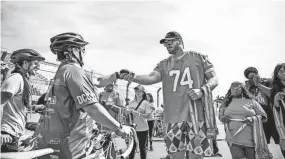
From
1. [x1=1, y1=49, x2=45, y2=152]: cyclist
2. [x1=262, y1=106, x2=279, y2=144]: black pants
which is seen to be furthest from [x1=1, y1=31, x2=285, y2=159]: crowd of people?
[x1=262, y1=106, x2=279, y2=144]: black pants

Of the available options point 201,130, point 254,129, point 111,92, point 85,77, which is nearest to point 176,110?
point 201,130

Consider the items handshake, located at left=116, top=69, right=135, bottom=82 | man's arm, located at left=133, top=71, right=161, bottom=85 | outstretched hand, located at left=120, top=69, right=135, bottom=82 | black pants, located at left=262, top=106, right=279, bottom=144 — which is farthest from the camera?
black pants, located at left=262, top=106, right=279, bottom=144

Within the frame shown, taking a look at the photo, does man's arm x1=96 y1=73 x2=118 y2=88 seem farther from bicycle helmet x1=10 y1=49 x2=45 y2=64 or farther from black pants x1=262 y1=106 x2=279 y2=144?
black pants x1=262 y1=106 x2=279 y2=144

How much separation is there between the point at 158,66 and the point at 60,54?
70.3 inches

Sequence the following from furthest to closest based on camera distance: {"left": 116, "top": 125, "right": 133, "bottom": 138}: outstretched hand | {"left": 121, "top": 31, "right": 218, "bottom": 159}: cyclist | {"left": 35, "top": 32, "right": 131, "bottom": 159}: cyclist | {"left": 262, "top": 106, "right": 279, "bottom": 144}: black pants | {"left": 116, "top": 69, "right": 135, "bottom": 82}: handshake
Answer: {"left": 262, "top": 106, "right": 279, "bottom": 144}: black pants → {"left": 121, "top": 31, "right": 218, "bottom": 159}: cyclist → {"left": 116, "top": 69, "right": 135, "bottom": 82}: handshake → {"left": 116, "top": 125, "right": 133, "bottom": 138}: outstretched hand → {"left": 35, "top": 32, "right": 131, "bottom": 159}: cyclist

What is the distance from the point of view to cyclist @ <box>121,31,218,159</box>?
3.49 metres

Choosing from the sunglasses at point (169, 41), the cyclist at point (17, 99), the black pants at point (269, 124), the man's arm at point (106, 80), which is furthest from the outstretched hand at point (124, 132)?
the black pants at point (269, 124)

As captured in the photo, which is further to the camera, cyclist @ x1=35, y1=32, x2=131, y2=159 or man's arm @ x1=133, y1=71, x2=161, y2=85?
man's arm @ x1=133, y1=71, x2=161, y2=85

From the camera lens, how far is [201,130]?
351 cm

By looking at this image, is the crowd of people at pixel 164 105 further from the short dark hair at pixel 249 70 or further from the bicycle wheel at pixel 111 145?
the bicycle wheel at pixel 111 145

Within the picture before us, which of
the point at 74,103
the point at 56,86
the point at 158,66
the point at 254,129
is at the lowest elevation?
the point at 254,129

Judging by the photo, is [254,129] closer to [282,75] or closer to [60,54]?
[282,75]

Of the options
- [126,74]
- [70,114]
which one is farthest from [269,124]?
[70,114]

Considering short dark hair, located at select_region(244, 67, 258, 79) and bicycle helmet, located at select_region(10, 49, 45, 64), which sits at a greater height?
bicycle helmet, located at select_region(10, 49, 45, 64)
